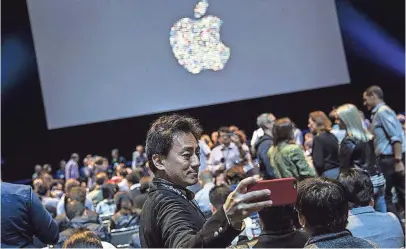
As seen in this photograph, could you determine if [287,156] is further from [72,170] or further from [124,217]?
[72,170]

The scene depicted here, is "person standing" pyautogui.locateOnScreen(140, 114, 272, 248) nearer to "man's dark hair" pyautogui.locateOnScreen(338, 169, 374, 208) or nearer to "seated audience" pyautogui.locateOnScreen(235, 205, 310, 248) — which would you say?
"seated audience" pyautogui.locateOnScreen(235, 205, 310, 248)

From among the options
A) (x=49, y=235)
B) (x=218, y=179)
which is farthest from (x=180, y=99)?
(x=49, y=235)

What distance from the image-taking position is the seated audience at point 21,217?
2.86 meters

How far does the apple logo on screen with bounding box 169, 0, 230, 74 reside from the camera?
902 centimetres

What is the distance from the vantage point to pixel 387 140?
206 inches

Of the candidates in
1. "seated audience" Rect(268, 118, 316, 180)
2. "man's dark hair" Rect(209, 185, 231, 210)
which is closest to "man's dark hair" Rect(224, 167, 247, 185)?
"seated audience" Rect(268, 118, 316, 180)

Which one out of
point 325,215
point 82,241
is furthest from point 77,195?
point 325,215

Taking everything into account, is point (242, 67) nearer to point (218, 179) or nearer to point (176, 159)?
point (218, 179)

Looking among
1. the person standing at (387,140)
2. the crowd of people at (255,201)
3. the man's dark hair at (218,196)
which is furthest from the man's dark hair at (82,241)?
the person standing at (387,140)

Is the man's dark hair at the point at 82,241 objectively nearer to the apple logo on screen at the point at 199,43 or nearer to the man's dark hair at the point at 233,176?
the man's dark hair at the point at 233,176

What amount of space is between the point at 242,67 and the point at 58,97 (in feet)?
10.2

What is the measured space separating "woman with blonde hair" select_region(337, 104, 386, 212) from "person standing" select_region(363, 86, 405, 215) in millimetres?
485

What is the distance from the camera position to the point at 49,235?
292 centimetres

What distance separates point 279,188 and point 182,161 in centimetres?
44
